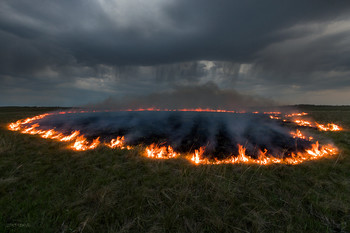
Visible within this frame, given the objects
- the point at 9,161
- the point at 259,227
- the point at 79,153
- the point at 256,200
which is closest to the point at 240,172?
the point at 256,200

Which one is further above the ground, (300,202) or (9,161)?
(9,161)

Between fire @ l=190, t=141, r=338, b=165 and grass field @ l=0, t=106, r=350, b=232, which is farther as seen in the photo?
fire @ l=190, t=141, r=338, b=165

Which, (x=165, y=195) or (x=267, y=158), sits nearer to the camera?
(x=165, y=195)

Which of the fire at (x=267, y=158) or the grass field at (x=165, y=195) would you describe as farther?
the fire at (x=267, y=158)

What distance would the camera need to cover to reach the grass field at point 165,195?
5566mm

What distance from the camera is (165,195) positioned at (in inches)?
271

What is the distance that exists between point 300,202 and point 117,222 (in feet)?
24.6

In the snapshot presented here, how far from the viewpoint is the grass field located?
5566 mm

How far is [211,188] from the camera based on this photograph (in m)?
7.39

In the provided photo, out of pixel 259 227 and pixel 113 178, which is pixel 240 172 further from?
pixel 113 178

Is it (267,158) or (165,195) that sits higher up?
(267,158)

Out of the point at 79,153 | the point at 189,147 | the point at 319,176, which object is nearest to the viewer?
the point at 319,176

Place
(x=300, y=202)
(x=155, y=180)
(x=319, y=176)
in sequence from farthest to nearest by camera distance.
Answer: (x=319, y=176) → (x=155, y=180) → (x=300, y=202)

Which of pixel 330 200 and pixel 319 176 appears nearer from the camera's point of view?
pixel 330 200
